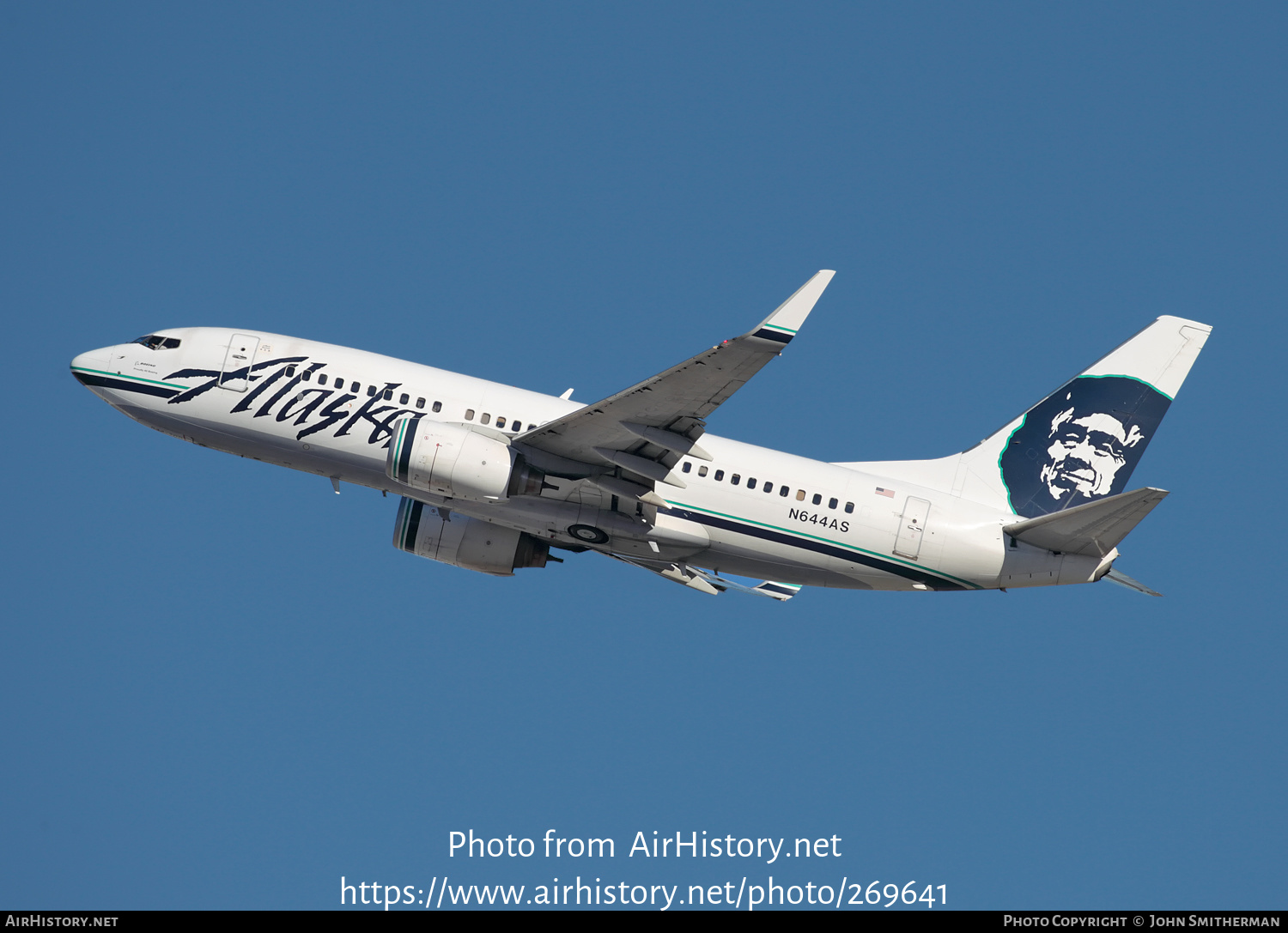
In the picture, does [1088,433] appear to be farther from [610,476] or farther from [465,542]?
[465,542]

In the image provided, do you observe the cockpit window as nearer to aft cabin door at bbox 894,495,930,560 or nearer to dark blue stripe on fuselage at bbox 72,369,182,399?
dark blue stripe on fuselage at bbox 72,369,182,399

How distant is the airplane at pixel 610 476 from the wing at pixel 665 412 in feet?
0.27

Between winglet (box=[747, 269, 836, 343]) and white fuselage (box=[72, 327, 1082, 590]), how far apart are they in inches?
261

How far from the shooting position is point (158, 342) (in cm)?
3622

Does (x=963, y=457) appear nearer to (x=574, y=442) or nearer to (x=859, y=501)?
(x=859, y=501)

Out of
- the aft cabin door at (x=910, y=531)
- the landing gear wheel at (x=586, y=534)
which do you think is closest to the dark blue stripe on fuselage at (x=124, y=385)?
the landing gear wheel at (x=586, y=534)

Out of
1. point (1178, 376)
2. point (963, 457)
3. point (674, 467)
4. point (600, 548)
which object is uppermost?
point (1178, 376)

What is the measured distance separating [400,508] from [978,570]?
16005mm

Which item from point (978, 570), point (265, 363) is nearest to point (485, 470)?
point (265, 363)

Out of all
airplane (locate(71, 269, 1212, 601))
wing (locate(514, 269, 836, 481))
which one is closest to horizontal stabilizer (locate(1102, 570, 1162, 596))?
airplane (locate(71, 269, 1212, 601))

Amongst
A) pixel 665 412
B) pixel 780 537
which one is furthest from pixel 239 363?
pixel 780 537

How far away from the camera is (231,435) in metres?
35.2

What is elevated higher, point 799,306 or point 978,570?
point 799,306

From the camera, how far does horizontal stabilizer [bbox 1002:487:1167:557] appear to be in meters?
31.5
